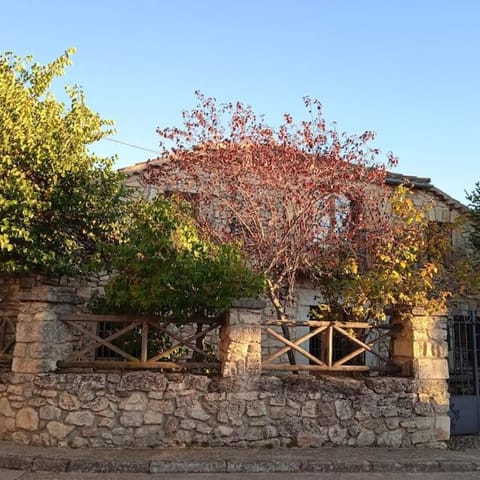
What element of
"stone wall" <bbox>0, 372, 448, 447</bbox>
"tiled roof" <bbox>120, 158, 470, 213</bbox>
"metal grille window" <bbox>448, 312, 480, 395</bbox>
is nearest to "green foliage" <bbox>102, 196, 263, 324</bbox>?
"stone wall" <bbox>0, 372, 448, 447</bbox>

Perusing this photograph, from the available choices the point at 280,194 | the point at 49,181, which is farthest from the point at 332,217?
the point at 49,181

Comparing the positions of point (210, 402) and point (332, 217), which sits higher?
point (332, 217)

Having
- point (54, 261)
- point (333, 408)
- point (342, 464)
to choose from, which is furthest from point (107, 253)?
point (342, 464)

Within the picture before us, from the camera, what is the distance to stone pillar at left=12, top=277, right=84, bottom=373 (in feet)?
22.6

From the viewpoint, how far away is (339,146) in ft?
31.9

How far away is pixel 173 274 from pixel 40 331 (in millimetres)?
1979

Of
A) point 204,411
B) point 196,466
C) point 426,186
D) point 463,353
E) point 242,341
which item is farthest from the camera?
point 426,186

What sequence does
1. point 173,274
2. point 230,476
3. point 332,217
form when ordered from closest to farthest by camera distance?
point 230,476 → point 173,274 → point 332,217

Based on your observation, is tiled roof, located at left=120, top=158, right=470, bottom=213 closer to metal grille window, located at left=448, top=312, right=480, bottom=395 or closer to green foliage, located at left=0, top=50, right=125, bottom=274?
metal grille window, located at left=448, top=312, right=480, bottom=395

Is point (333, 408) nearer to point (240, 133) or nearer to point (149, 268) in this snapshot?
point (149, 268)

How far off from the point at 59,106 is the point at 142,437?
5.68m

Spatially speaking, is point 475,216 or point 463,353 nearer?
point 463,353

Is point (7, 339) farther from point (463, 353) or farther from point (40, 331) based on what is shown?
point (463, 353)

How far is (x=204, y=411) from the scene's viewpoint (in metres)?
6.89
